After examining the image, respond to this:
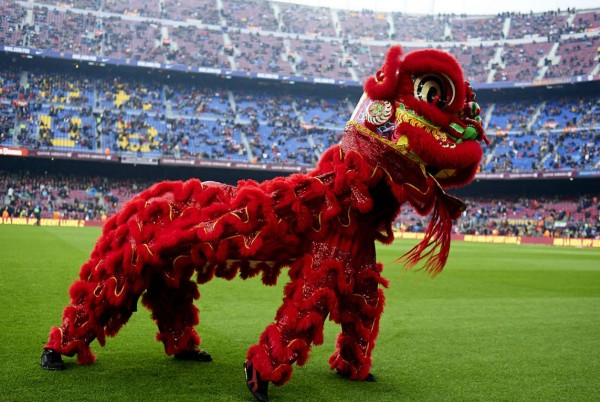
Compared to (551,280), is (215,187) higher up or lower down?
higher up

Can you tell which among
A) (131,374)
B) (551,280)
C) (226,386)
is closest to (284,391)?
(226,386)

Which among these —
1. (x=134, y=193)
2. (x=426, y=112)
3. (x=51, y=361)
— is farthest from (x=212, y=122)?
(x=426, y=112)

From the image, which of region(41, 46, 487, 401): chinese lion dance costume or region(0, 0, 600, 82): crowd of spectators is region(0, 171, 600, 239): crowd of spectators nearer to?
region(0, 0, 600, 82): crowd of spectators

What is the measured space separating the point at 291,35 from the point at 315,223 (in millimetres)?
48269

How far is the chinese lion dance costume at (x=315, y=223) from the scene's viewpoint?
3.95m

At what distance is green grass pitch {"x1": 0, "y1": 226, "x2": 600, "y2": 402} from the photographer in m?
3.97

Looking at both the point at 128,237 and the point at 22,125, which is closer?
the point at 128,237

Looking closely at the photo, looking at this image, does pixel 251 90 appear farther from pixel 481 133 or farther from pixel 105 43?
pixel 481 133

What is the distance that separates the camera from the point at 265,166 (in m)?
40.2

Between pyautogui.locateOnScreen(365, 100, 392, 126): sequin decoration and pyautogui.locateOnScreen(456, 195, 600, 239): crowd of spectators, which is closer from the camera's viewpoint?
pyautogui.locateOnScreen(365, 100, 392, 126): sequin decoration

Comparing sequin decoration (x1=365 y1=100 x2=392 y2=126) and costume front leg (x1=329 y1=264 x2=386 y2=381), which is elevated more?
sequin decoration (x1=365 y1=100 x2=392 y2=126)

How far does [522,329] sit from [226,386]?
4.15 metres

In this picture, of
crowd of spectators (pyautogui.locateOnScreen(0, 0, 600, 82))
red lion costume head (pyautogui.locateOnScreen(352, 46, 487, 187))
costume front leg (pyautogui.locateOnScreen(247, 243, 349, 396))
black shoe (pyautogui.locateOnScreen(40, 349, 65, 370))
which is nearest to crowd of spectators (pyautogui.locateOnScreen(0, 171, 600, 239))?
crowd of spectators (pyautogui.locateOnScreen(0, 0, 600, 82))

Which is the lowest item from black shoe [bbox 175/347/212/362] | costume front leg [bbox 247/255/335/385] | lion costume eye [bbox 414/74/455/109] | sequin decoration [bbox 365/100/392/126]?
black shoe [bbox 175/347/212/362]
